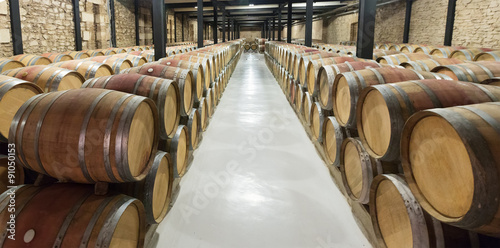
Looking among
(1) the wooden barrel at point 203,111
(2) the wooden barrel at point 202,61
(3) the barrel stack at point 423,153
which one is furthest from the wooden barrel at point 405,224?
(2) the wooden barrel at point 202,61

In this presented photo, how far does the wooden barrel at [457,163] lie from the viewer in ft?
3.49

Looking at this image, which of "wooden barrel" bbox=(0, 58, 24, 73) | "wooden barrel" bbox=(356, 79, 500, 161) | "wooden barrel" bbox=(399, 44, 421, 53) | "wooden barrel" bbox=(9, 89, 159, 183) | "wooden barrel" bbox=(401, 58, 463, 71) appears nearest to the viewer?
"wooden barrel" bbox=(9, 89, 159, 183)

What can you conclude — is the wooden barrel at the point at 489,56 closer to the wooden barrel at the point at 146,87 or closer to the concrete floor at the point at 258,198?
the concrete floor at the point at 258,198

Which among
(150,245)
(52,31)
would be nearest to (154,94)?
(150,245)

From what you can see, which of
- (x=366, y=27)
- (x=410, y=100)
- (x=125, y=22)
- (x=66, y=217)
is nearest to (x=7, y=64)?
(x=66, y=217)

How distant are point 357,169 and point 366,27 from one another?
3.65 meters

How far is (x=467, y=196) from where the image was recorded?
1186mm

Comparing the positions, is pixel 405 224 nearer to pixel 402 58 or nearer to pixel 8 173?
pixel 8 173

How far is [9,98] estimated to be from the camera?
2.20 m

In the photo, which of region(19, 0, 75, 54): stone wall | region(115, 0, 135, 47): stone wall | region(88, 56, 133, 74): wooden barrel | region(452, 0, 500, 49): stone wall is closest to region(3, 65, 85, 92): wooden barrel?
region(88, 56, 133, 74): wooden barrel

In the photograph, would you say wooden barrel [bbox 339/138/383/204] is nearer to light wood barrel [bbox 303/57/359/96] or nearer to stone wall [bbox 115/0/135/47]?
light wood barrel [bbox 303/57/359/96]

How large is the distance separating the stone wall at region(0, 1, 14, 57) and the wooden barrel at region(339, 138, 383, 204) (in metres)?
8.59

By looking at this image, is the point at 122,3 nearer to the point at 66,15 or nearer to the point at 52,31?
the point at 66,15

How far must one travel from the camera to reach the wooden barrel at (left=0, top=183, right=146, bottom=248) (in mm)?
1391
